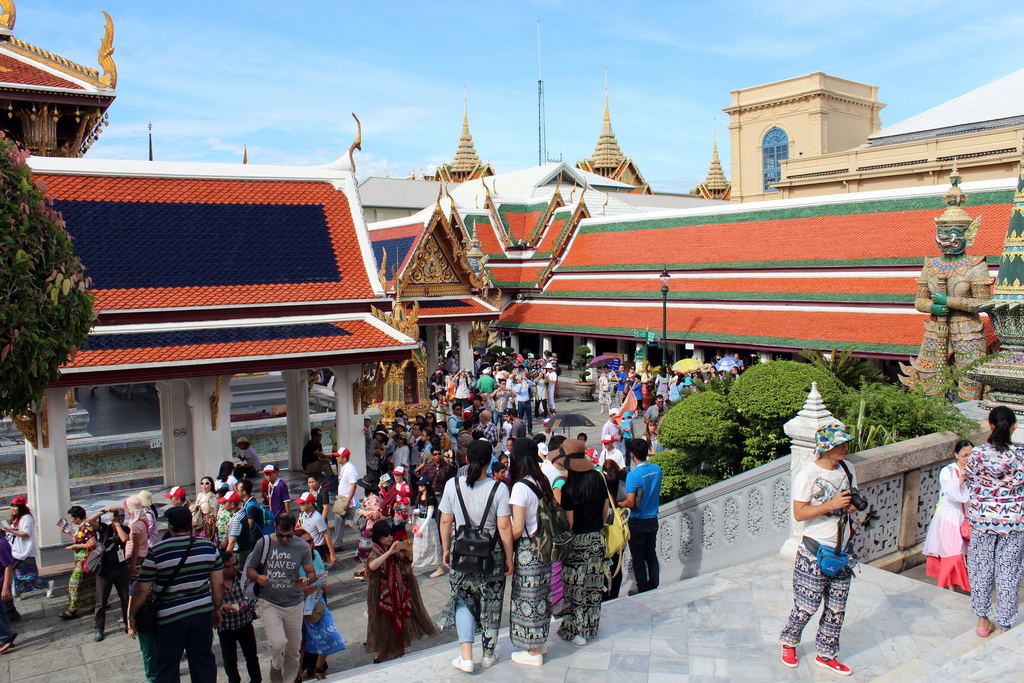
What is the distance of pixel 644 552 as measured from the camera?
8.08 metres

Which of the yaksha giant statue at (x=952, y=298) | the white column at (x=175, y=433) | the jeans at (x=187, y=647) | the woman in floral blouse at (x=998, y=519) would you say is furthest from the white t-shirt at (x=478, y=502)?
the yaksha giant statue at (x=952, y=298)

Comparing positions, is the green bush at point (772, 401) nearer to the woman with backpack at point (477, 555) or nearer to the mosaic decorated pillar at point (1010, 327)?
the mosaic decorated pillar at point (1010, 327)

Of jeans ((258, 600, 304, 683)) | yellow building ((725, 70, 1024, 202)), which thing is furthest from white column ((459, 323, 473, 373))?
yellow building ((725, 70, 1024, 202))

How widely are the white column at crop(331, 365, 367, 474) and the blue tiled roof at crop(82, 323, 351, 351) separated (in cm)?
63

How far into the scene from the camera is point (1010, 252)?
1093 centimetres

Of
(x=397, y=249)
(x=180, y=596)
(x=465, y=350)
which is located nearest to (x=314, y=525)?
(x=180, y=596)

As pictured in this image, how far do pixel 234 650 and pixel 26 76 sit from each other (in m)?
16.5

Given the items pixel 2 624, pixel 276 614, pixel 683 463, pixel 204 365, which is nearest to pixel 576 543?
pixel 276 614

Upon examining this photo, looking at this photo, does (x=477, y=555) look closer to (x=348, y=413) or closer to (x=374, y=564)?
(x=374, y=564)

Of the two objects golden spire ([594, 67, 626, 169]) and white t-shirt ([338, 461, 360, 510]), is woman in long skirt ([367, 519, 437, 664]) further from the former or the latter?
golden spire ([594, 67, 626, 169])

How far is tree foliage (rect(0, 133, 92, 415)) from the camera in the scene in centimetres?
675

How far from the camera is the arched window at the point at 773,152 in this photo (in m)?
58.1

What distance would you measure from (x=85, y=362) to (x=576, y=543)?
7.80m

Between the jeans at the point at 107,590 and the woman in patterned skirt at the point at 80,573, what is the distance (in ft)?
1.00
